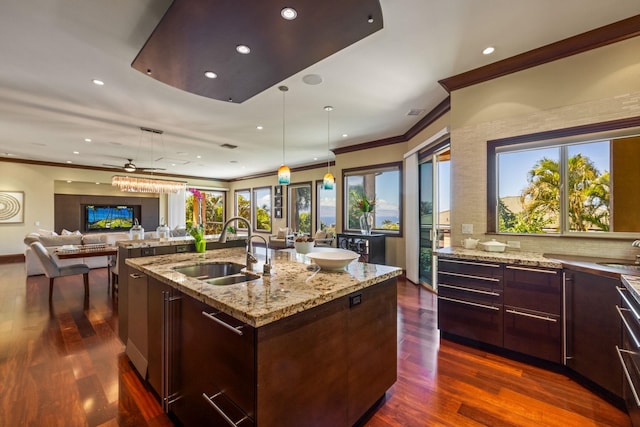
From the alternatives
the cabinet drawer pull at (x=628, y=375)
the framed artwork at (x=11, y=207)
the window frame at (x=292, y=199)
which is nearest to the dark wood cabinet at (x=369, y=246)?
the window frame at (x=292, y=199)

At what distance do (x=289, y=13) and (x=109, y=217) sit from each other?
10.4 meters

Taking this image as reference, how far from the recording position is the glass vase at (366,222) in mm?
5891

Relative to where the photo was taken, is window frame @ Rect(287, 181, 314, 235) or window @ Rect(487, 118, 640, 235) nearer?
window @ Rect(487, 118, 640, 235)

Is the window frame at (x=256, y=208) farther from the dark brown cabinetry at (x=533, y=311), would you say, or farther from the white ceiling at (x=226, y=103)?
the dark brown cabinetry at (x=533, y=311)

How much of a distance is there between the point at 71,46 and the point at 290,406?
343 cm

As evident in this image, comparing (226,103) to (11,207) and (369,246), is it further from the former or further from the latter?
(11,207)

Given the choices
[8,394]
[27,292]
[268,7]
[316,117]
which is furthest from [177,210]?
[268,7]

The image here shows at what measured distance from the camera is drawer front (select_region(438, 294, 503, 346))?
99.7 inches

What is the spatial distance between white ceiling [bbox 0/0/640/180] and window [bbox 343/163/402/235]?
772 millimetres

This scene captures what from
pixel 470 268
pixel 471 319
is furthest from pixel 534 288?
pixel 471 319

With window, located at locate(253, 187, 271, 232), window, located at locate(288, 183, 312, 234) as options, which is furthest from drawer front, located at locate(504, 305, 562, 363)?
window, located at locate(253, 187, 271, 232)

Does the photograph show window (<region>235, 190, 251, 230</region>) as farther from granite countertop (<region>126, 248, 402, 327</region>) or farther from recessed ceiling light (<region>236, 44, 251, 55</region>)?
recessed ceiling light (<region>236, 44, 251, 55</region>)

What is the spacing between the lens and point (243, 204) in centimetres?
1113

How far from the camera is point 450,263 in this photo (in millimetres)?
2801
